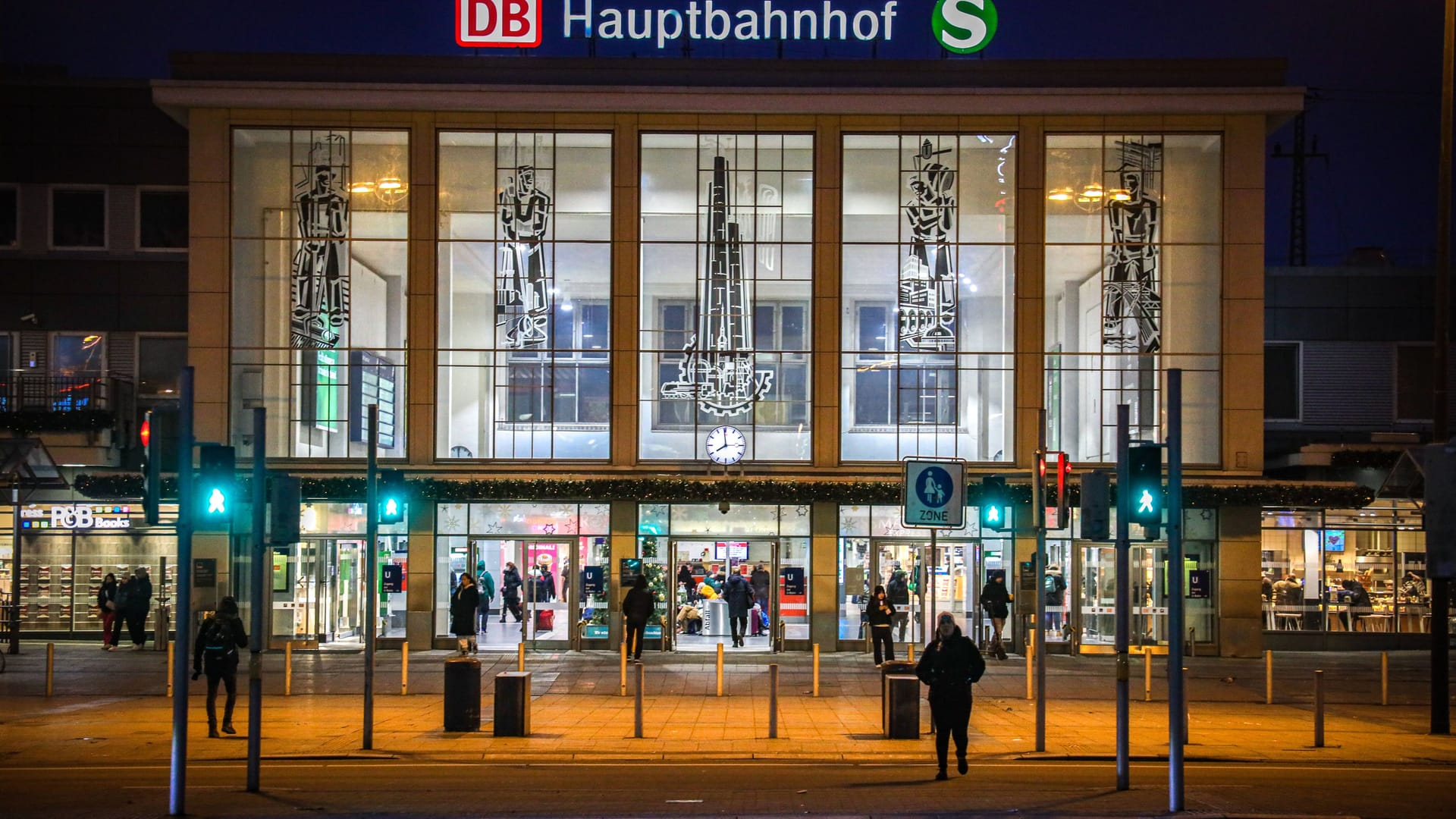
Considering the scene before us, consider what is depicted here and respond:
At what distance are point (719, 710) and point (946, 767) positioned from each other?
21.8ft

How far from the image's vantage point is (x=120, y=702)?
21797 mm

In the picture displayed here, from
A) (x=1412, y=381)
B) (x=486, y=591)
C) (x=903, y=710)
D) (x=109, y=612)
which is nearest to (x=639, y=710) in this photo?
(x=903, y=710)

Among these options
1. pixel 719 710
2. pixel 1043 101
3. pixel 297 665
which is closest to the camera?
pixel 719 710

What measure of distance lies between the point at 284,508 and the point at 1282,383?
27.3 meters

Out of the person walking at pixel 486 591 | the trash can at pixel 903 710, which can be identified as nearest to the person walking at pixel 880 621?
the trash can at pixel 903 710

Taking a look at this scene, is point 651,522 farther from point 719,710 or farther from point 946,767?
point 946,767

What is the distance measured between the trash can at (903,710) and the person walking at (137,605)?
19.7 meters

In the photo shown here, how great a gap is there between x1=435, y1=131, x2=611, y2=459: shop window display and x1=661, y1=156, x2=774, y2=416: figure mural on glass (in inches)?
79.5

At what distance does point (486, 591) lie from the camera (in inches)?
1212

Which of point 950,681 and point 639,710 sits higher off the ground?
point 950,681

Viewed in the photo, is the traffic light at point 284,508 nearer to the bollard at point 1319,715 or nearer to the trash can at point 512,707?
the trash can at point 512,707

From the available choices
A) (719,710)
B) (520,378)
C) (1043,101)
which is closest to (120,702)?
(719,710)

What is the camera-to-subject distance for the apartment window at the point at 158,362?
1324 inches

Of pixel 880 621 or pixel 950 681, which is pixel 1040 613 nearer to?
pixel 950 681
